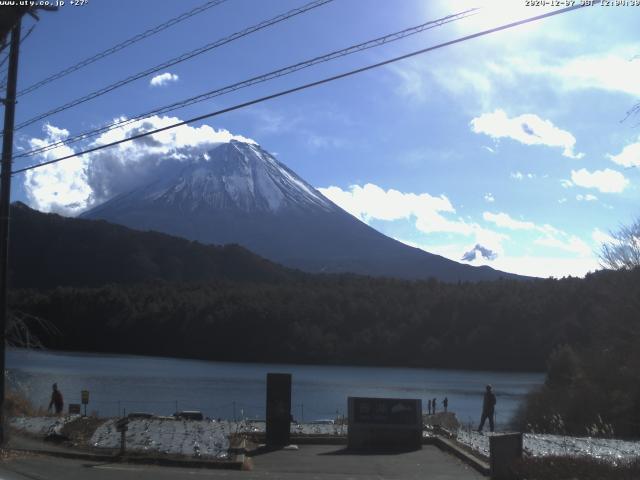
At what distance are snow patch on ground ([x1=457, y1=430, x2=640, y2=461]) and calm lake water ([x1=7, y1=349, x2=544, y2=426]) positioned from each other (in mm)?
20840

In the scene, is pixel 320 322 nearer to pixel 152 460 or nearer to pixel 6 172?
pixel 6 172

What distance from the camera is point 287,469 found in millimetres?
14117

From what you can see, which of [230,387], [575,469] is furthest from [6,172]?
[230,387]

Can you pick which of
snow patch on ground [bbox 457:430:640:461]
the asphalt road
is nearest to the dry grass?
snow patch on ground [bbox 457:430:640:461]

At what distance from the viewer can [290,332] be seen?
12050 cm

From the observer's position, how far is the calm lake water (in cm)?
4747

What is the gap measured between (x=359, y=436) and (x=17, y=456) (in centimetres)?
665

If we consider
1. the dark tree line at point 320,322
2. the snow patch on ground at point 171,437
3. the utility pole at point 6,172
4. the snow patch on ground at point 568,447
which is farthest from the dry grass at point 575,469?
the dark tree line at point 320,322

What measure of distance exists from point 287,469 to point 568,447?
5342mm

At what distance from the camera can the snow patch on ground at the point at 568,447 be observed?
45.2 feet

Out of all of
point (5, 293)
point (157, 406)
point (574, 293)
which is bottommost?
point (157, 406)

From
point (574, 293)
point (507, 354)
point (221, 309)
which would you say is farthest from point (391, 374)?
point (221, 309)

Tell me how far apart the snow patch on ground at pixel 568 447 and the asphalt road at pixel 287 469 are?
48.8 inches

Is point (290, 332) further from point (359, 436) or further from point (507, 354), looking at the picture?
point (359, 436)
